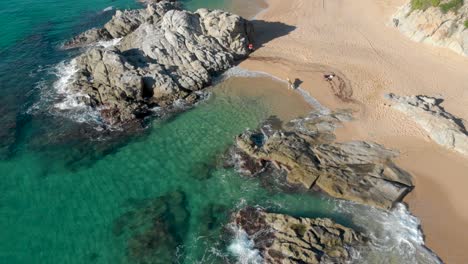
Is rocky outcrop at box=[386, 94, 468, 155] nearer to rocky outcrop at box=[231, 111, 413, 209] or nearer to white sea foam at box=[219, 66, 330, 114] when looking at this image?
rocky outcrop at box=[231, 111, 413, 209]

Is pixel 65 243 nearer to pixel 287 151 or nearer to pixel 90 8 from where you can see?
pixel 287 151

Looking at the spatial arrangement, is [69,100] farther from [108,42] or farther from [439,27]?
[439,27]

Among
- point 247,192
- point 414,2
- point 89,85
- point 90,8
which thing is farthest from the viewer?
point 90,8

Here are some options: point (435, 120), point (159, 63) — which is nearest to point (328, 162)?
point (435, 120)

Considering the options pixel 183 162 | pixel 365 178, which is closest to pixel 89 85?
pixel 183 162

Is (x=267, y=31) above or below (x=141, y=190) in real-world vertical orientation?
above

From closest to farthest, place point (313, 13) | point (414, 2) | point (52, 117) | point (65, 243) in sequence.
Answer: point (65, 243) < point (52, 117) < point (414, 2) < point (313, 13)

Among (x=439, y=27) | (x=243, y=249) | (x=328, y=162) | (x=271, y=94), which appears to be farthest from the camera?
(x=439, y=27)

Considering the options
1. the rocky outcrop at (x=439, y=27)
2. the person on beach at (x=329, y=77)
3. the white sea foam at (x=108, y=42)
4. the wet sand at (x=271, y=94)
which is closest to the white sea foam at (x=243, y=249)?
the wet sand at (x=271, y=94)

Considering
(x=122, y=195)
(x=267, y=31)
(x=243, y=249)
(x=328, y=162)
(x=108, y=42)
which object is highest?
(x=267, y=31)
